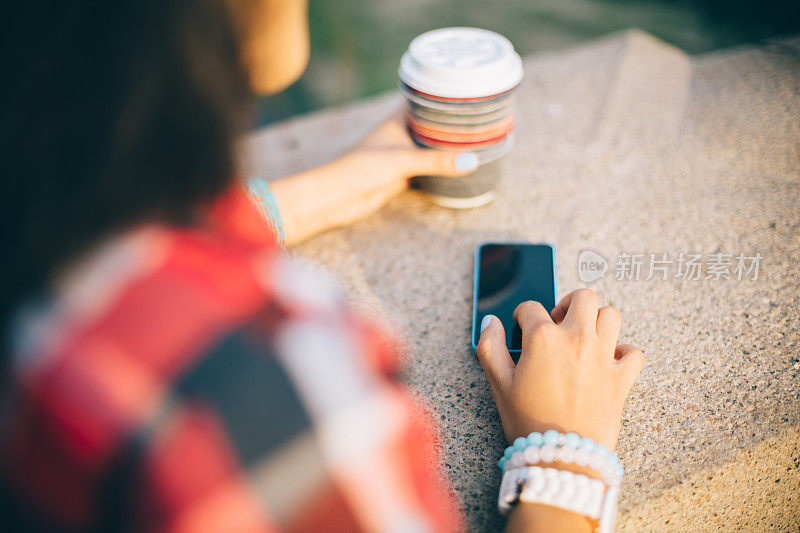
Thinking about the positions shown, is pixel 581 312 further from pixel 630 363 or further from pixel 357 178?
pixel 357 178

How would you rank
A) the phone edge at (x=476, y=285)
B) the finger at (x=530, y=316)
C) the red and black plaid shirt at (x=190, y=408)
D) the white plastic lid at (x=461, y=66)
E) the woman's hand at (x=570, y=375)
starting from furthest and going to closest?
the white plastic lid at (x=461, y=66)
the phone edge at (x=476, y=285)
the finger at (x=530, y=316)
the woman's hand at (x=570, y=375)
the red and black plaid shirt at (x=190, y=408)

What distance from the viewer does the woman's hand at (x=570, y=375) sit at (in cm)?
82

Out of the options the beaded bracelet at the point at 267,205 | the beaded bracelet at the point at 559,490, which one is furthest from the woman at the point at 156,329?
the beaded bracelet at the point at 267,205

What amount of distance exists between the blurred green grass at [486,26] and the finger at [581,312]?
2.40 metres

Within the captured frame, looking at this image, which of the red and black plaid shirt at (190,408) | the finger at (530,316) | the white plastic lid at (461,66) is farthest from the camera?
the white plastic lid at (461,66)

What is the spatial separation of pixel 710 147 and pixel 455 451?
127cm

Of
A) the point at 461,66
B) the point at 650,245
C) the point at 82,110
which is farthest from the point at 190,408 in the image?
the point at 650,245

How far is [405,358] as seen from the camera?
114 cm

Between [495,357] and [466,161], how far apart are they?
0.55 meters

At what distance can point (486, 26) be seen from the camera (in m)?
3.73

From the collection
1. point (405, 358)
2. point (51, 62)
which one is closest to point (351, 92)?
point (405, 358)

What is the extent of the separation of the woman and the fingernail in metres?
0.86

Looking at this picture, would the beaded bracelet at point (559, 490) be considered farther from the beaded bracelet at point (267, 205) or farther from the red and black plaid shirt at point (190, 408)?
the beaded bracelet at point (267, 205)

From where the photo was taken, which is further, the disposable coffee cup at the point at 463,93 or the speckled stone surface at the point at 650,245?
the disposable coffee cup at the point at 463,93
